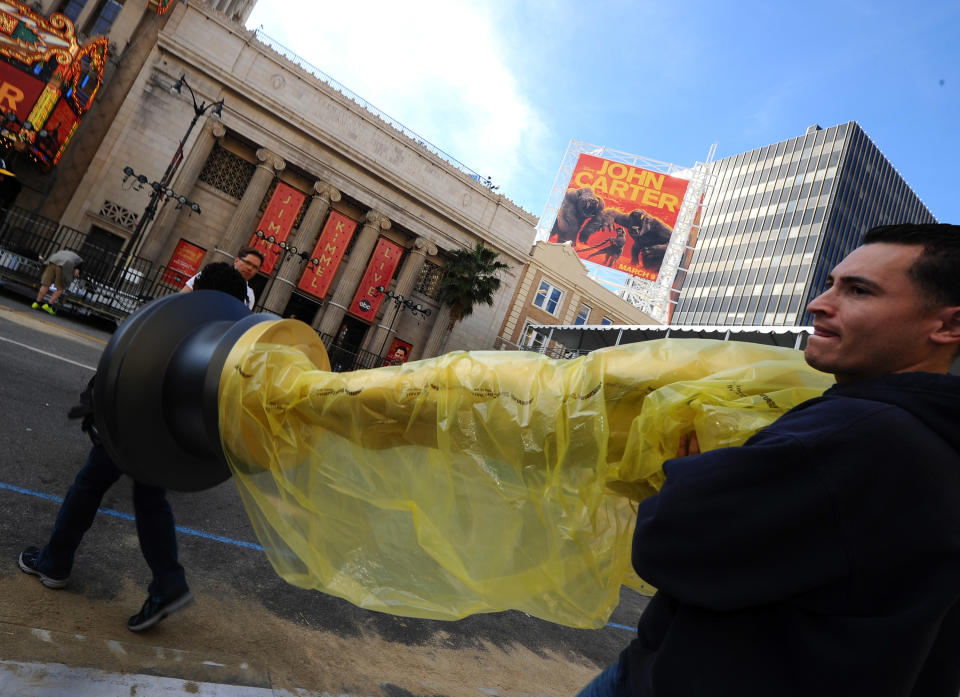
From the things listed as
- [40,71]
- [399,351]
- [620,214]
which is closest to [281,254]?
[399,351]

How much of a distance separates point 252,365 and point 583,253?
5202cm

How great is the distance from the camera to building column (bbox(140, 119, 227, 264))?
77.6 feet

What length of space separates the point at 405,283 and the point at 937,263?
96.0ft

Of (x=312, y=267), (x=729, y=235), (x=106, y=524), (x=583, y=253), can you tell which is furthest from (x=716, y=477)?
(x=729, y=235)

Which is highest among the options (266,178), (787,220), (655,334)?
(787,220)

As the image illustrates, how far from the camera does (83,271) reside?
1856 centimetres

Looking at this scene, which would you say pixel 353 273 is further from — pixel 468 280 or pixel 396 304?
pixel 468 280

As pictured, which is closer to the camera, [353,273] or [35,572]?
[35,572]

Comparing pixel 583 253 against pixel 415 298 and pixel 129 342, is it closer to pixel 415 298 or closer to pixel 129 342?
pixel 415 298

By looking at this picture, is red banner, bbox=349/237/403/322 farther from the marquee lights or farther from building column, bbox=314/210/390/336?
the marquee lights

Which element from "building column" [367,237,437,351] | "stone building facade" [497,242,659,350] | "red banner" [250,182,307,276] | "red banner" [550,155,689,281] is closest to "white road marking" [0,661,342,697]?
"red banner" [250,182,307,276]

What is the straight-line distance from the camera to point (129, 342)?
78.5 inches

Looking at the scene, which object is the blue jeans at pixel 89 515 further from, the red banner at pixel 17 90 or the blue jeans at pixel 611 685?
the red banner at pixel 17 90

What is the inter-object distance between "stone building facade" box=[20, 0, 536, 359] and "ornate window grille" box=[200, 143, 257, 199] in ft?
0.17
